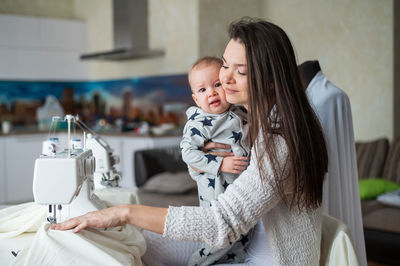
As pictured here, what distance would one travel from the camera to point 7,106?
6691 mm

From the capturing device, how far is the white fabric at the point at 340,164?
6.32ft

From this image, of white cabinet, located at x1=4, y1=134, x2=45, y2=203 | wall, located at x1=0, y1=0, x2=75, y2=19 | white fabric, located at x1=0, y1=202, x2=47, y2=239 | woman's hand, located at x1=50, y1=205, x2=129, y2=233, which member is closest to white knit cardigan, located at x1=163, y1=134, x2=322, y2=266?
woman's hand, located at x1=50, y1=205, x2=129, y2=233

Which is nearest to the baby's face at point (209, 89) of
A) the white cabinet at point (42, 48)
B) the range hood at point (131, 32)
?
the range hood at point (131, 32)

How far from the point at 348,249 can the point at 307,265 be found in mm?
129

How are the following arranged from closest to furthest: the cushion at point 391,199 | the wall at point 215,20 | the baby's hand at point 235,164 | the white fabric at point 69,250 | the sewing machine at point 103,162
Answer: the white fabric at point 69,250 < the baby's hand at point 235,164 < the sewing machine at point 103,162 < the cushion at point 391,199 < the wall at point 215,20

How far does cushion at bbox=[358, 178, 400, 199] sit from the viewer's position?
12.3 ft

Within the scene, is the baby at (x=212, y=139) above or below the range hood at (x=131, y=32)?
below

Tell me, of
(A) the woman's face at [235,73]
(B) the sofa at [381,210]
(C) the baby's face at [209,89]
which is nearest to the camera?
(A) the woman's face at [235,73]

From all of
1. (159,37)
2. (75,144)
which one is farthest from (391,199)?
(159,37)

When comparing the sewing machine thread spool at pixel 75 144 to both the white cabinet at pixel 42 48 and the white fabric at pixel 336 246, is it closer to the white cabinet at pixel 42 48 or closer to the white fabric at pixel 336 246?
the white fabric at pixel 336 246

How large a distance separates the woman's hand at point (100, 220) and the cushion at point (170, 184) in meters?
2.61

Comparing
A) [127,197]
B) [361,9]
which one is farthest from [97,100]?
[127,197]

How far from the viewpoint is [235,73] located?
1.38 m

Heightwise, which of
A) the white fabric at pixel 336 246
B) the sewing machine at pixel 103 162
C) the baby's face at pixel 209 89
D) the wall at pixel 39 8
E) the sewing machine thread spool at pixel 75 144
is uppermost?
the wall at pixel 39 8
